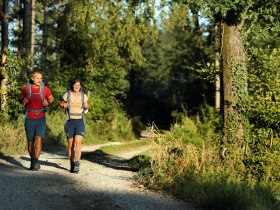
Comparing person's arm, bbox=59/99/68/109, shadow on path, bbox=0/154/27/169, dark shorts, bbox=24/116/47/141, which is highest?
person's arm, bbox=59/99/68/109

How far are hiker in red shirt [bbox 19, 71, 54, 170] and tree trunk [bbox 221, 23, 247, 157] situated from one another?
12.8 ft

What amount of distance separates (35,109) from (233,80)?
4323 millimetres

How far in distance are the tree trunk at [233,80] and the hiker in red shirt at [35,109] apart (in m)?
3.91

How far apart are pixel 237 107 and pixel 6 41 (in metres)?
11.7

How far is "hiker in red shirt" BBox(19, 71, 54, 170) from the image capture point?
9414mm

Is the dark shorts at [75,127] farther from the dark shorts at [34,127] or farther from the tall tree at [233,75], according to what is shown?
the tall tree at [233,75]

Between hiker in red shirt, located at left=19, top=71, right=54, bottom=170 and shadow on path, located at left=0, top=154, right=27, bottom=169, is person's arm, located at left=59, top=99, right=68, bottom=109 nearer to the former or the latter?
hiker in red shirt, located at left=19, top=71, right=54, bottom=170

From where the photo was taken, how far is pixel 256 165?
9875mm

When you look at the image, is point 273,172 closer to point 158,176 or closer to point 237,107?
point 237,107

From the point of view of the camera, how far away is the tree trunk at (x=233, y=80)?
10117 mm

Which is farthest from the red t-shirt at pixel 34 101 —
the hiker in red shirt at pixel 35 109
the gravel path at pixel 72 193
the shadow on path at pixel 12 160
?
the shadow on path at pixel 12 160

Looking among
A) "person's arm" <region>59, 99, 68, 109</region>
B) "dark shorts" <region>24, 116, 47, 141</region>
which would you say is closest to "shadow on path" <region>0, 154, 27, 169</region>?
"dark shorts" <region>24, 116, 47, 141</region>

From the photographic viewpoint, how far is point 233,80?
1016 cm

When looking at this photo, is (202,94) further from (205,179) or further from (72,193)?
(72,193)
